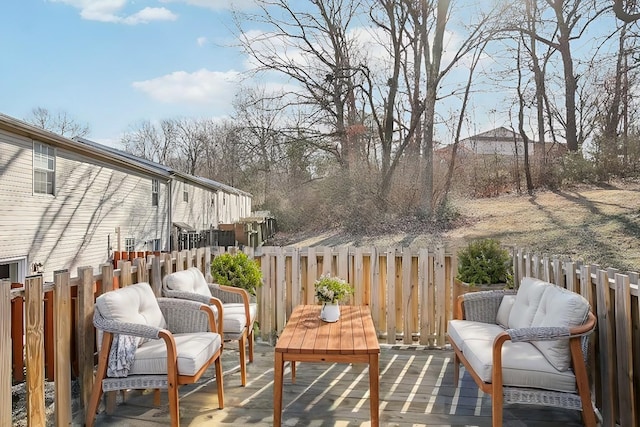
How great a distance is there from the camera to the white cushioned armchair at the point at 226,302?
11.3 feet

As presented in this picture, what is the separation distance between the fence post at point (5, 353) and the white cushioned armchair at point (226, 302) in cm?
143

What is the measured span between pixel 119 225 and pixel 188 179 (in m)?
5.19

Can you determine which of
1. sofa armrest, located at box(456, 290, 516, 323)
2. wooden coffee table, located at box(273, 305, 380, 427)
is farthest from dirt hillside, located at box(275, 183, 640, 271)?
wooden coffee table, located at box(273, 305, 380, 427)

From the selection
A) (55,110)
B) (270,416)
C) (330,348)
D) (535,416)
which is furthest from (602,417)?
(55,110)

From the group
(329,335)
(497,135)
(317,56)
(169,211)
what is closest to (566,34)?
(497,135)

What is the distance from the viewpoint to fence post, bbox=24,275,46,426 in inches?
86.7

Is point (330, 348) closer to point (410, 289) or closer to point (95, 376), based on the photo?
point (95, 376)

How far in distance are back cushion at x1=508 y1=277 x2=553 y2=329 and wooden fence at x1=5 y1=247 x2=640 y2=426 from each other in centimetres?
24

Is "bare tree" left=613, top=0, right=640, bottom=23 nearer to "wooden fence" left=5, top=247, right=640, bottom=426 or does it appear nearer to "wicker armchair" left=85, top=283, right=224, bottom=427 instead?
"wooden fence" left=5, top=247, right=640, bottom=426

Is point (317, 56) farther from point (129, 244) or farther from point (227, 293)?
point (227, 293)

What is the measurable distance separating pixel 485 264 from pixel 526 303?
1.02 m

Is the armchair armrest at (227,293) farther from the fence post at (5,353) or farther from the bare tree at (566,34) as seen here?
the bare tree at (566,34)

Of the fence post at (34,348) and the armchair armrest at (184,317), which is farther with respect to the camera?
the armchair armrest at (184,317)

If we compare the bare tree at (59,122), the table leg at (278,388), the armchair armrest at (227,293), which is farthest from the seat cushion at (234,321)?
the bare tree at (59,122)
